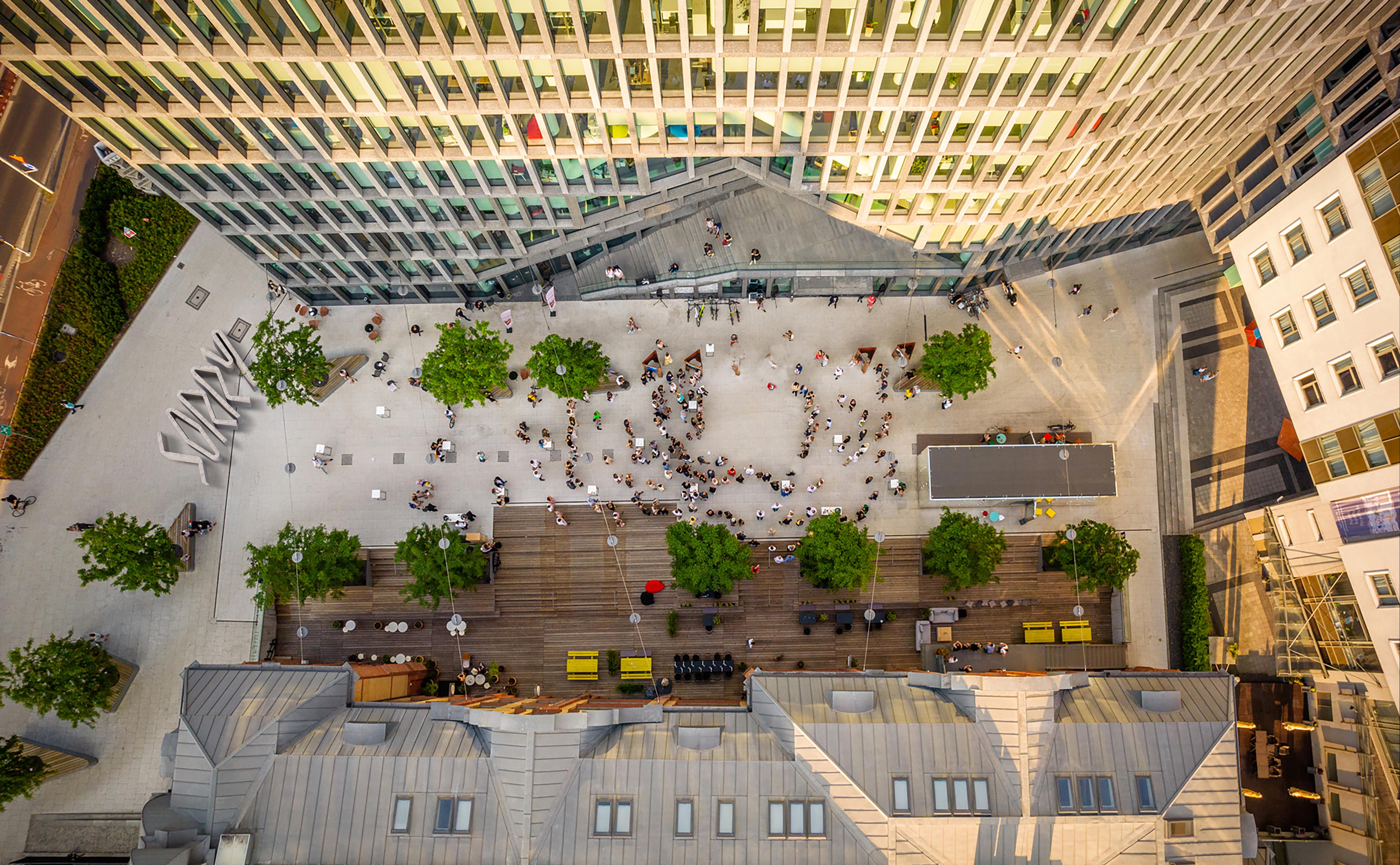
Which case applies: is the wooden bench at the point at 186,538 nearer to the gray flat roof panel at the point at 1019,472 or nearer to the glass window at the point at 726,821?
the glass window at the point at 726,821

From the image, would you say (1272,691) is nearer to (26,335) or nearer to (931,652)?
(931,652)

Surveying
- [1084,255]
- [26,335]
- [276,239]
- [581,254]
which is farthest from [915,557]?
[26,335]

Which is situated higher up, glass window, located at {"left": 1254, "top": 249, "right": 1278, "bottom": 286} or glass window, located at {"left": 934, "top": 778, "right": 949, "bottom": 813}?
glass window, located at {"left": 1254, "top": 249, "right": 1278, "bottom": 286}

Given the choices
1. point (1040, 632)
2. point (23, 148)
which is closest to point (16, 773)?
point (23, 148)

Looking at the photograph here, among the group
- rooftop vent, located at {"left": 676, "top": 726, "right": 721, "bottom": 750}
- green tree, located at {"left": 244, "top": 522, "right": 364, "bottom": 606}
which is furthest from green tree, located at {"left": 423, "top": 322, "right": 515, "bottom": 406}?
rooftop vent, located at {"left": 676, "top": 726, "right": 721, "bottom": 750}

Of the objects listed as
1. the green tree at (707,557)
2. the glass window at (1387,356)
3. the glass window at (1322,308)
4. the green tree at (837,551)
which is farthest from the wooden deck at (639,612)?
the glass window at (1387,356)

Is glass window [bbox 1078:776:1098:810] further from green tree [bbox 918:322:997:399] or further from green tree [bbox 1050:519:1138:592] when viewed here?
green tree [bbox 918:322:997:399]
